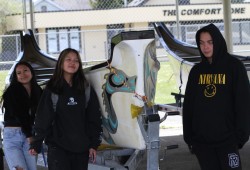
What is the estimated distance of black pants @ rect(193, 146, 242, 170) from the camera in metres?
4.45

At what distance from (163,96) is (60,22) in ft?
27.5

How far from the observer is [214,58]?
4.59 m

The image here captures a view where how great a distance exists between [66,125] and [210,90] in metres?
1.34

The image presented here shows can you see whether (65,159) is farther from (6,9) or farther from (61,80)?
(6,9)

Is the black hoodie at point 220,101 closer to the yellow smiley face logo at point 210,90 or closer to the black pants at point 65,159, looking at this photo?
the yellow smiley face logo at point 210,90

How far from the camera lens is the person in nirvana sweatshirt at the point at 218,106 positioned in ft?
14.5

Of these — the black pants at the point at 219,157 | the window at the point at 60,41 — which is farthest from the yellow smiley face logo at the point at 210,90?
the window at the point at 60,41

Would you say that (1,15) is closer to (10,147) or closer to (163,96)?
(163,96)

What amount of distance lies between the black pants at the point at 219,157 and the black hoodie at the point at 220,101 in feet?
0.18

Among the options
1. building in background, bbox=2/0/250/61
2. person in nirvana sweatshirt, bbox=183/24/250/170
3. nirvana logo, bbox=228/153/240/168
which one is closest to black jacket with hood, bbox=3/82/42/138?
person in nirvana sweatshirt, bbox=183/24/250/170

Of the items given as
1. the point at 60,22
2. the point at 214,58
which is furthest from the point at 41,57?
the point at 60,22

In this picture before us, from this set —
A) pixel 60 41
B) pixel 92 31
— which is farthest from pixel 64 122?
pixel 60 41

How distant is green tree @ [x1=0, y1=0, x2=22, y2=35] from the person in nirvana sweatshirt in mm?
21893

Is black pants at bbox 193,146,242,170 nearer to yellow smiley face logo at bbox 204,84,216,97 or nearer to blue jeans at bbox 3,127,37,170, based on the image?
yellow smiley face logo at bbox 204,84,216,97
